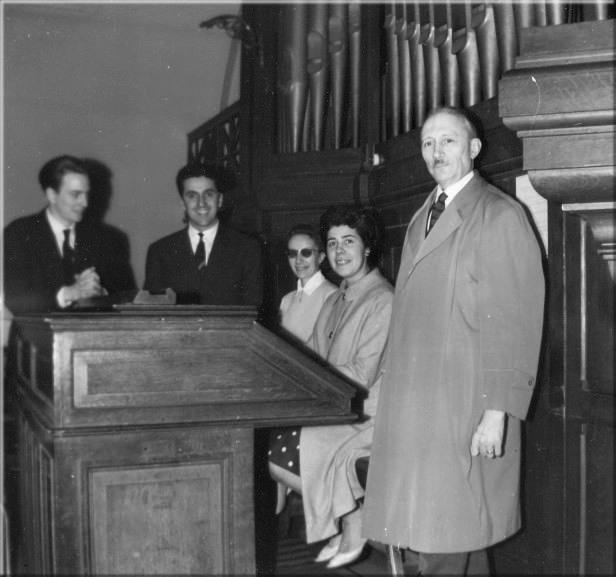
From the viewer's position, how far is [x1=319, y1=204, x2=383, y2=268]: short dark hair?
320 cm

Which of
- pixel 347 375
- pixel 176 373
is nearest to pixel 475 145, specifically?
pixel 347 375

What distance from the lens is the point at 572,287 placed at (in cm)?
225

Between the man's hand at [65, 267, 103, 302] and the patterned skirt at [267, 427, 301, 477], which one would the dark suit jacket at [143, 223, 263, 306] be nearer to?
the patterned skirt at [267, 427, 301, 477]

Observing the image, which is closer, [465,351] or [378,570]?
[465,351]

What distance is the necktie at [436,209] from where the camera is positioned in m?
2.40

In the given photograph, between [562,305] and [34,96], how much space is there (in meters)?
4.74

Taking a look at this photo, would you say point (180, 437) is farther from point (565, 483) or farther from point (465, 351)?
point (565, 483)

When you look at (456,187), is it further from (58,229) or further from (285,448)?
(58,229)

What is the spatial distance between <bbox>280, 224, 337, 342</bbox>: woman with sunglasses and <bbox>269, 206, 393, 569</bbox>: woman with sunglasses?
0.21m

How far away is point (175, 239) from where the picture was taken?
3660 millimetres

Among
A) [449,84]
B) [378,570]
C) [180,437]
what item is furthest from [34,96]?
[180,437]

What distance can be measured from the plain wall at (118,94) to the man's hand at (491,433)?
4.33 metres

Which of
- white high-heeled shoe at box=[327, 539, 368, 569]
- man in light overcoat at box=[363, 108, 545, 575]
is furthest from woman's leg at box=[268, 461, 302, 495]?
man in light overcoat at box=[363, 108, 545, 575]

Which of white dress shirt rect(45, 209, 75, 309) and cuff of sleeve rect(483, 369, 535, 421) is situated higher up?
white dress shirt rect(45, 209, 75, 309)
